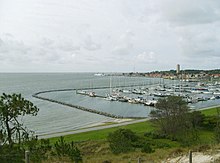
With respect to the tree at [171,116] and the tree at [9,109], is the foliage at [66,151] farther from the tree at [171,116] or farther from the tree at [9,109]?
the tree at [171,116]

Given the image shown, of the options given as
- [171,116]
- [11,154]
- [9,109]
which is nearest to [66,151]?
[11,154]

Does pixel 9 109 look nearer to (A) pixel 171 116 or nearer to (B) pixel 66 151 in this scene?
(B) pixel 66 151

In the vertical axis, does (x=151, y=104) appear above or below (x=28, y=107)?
below

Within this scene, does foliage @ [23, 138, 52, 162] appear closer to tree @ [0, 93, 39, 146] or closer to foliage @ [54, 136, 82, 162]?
foliage @ [54, 136, 82, 162]

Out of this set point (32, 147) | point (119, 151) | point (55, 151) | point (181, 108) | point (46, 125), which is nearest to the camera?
point (32, 147)

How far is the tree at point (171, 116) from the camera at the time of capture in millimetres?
37562

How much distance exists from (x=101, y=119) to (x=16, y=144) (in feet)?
147

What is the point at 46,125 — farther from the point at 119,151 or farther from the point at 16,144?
the point at 16,144

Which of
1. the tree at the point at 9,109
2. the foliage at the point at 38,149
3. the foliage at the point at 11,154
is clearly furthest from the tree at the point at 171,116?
the foliage at the point at 11,154

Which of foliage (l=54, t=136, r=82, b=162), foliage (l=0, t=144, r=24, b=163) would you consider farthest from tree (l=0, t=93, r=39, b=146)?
foliage (l=54, t=136, r=82, b=162)

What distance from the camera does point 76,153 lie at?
50.9 feet

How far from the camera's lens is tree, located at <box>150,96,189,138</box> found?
37.6m

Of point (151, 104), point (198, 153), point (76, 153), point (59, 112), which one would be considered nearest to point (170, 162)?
point (198, 153)

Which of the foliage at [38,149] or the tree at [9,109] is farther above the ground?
the tree at [9,109]
